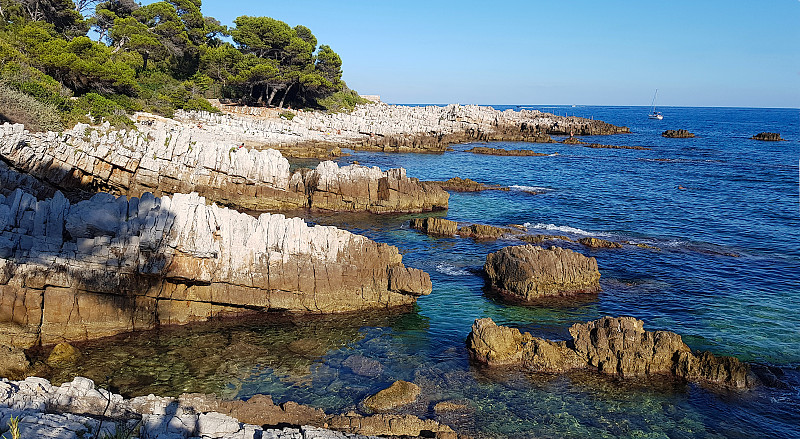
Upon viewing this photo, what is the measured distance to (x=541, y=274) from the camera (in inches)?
853

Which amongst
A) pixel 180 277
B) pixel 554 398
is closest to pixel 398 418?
pixel 554 398

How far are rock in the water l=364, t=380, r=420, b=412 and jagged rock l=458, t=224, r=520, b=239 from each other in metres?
16.5

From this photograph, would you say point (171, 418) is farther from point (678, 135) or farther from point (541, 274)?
point (678, 135)

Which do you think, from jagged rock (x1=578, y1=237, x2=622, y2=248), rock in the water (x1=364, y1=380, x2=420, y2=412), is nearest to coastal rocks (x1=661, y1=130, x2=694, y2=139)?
jagged rock (x1=578, y1=237, x2=622, y2=248)

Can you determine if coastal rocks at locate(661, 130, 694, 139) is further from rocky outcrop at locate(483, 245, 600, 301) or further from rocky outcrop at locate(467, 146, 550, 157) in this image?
rocky outcrop at locate(483, 245, 600, 301)

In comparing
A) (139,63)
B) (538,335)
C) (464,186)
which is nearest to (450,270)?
(538,335)

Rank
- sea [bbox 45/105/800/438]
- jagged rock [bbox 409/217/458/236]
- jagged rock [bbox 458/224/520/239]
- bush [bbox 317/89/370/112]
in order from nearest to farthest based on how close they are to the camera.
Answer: sea [bbox 45/105/800/438] → jagged rock [bbox 458/224/520/239] → jagged rock [bbox 409/217/458/236] → bush [bbox 317/89/370/112]

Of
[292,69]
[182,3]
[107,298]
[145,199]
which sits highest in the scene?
[182,3]

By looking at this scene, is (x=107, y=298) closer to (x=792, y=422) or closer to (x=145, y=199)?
(x=145, y=199)

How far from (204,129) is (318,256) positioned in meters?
38.7

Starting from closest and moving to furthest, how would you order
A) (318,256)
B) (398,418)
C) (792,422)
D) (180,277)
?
(398,418) < (792,422) < (180,277) < (318,256)

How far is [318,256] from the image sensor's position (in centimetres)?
1927

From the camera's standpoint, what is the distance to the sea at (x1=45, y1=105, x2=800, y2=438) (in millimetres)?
13817

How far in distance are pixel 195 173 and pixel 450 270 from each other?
16578 millimetres
